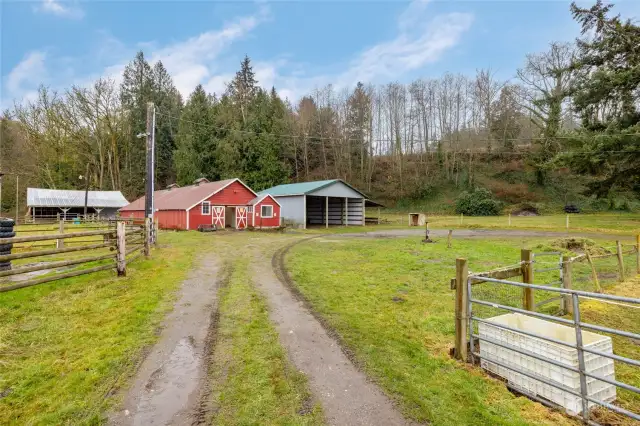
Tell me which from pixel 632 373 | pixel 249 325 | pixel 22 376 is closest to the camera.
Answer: pixel 22 376

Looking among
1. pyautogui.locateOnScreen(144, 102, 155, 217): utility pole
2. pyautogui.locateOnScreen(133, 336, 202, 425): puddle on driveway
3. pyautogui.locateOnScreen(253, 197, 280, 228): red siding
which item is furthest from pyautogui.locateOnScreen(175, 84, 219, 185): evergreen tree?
pyautogui.locateOnScreen(133, 336, 202, 425): puddle on driveway

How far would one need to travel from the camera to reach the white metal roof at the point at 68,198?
37.6 meters

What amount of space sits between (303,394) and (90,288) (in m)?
6.42

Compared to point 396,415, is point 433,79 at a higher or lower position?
higher

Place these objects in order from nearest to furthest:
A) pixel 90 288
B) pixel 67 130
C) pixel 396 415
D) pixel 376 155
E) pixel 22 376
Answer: pixel 396 415 < pixel 22 376 < pixel 90 288 < pixel 67 130 < pixel 376 155

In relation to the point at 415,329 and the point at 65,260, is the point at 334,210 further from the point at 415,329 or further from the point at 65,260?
the point at 415,329

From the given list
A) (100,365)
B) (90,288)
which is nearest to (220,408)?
(100,365)

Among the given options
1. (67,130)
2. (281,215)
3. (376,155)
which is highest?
(67,130)

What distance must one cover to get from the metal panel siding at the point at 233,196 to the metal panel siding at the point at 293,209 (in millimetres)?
3308

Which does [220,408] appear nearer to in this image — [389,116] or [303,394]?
[303,394]

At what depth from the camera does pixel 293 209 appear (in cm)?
2966

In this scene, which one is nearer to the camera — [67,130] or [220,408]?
[220,408]

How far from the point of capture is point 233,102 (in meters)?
46.9

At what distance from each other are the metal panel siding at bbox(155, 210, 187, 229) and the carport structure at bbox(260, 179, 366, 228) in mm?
8399
